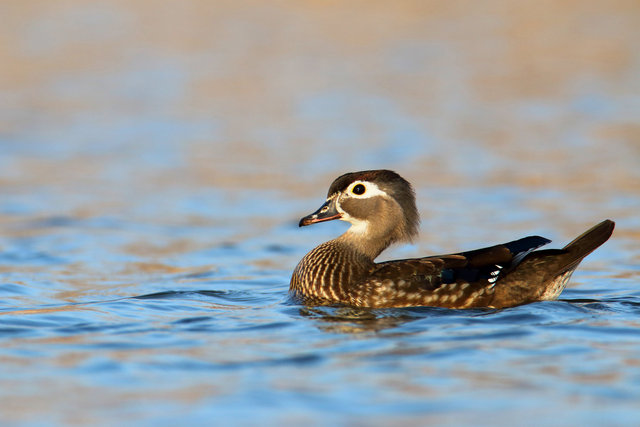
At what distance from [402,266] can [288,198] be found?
5.61m

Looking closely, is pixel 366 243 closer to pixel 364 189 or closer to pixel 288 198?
pixel 364 189

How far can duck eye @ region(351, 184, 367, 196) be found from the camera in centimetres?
938

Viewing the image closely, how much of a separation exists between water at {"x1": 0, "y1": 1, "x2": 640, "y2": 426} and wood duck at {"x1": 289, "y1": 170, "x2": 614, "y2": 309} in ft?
0.86

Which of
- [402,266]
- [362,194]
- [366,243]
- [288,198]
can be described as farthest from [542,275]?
Result: [288,198]

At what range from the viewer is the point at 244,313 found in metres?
8.67

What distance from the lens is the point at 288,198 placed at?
14.3 metres

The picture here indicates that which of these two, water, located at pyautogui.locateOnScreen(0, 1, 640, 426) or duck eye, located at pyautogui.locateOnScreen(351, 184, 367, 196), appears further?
duck eye, located at pyautogui.locateOnScreen(351, 184, 367, 196)

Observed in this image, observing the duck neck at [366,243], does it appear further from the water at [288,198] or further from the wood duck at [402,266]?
the water at [288,198]

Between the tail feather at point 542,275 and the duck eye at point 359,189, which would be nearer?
the tail feather at point 542,275

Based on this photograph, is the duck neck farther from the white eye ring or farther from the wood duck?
the white eye ring

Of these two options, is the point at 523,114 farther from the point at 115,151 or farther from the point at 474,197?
the point at 115,151

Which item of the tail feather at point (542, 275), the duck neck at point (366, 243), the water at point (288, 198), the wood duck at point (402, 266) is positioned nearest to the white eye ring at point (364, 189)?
the wood duck at point (402, 266)

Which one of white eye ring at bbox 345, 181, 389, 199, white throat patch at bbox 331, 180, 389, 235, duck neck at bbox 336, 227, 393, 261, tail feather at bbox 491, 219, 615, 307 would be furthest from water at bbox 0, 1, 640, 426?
white eye ring at bbox 345, 181, 389, 199

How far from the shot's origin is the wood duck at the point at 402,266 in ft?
28.7
